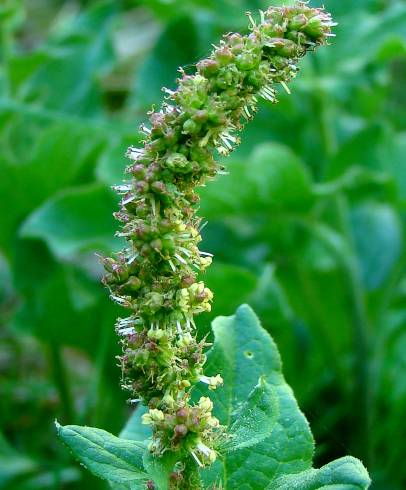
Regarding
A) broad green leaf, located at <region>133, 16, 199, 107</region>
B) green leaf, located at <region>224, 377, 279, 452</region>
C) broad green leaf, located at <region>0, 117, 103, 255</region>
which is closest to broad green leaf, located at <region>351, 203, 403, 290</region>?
broad green leaf, located at <region>133, 16, 199, 107</region>

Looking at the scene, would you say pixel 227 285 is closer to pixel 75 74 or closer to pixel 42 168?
pixel 42 168

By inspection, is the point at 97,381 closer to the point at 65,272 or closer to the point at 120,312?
the point at 120,312

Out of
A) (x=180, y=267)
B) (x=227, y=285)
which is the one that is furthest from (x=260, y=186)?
(x=180, y=267)

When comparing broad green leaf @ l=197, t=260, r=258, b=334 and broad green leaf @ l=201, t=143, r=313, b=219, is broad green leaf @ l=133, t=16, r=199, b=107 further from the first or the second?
broad green leaf @ l=197, t=260, r=258, b=334

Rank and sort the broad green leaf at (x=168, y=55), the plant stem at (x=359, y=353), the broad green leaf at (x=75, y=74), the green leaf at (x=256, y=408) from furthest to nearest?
the broad green leaf at (x=168, y=55), the broad green leaf at (x=75, y=74), the plant stem at (x=359, y=353), the green leaf at (x=256, y=408)

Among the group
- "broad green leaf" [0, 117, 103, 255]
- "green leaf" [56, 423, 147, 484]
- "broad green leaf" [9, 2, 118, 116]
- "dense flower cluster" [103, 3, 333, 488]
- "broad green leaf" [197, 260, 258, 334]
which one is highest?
"broad green leaf" [9, 2, 118, 116]

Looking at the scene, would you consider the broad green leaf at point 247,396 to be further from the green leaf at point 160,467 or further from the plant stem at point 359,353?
the plant stem at point 359,353

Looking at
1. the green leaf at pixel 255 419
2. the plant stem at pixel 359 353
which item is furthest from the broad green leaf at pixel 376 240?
the green leaf at pixel 255 419
